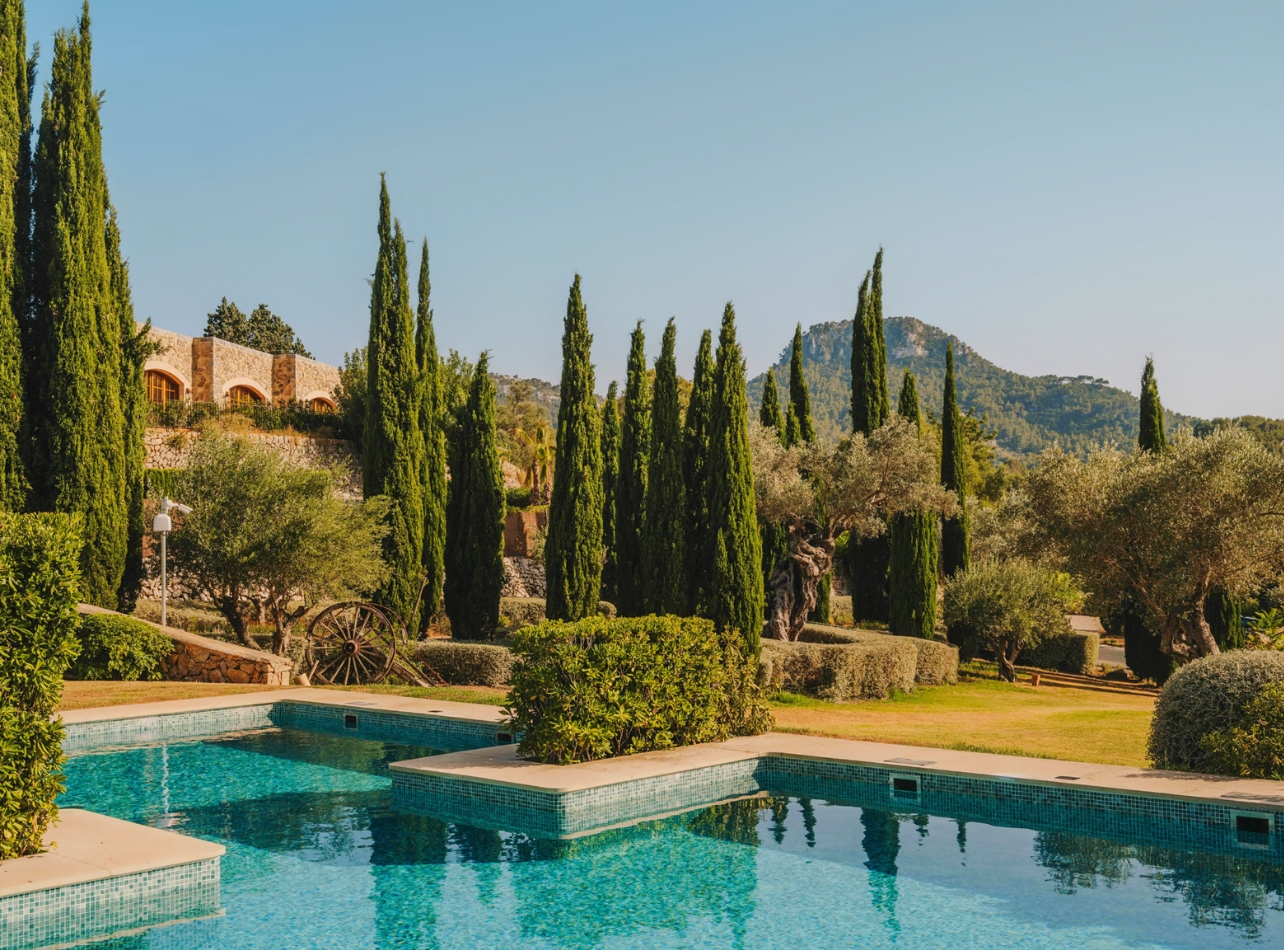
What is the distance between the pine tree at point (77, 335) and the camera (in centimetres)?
1789

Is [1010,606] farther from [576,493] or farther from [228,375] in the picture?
[228,375]

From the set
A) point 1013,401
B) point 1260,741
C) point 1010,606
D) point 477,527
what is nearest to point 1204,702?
point 1260,741

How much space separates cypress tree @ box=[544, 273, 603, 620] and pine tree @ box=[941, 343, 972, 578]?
439 inches

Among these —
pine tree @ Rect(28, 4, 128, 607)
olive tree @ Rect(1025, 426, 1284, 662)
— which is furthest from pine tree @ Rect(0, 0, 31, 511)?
olive tree @ Rect(1025, 426, 1284, 662)

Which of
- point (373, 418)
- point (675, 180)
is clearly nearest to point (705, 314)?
point (675, 180)

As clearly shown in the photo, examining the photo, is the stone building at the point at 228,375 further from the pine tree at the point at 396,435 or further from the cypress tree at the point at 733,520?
the cypress tree at the point at 733,520

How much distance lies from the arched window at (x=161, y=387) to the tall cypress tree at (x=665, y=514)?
22.7m

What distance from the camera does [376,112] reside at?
1645 cm

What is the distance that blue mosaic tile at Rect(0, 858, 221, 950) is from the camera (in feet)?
17.9

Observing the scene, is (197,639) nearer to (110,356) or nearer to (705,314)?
(110,356)

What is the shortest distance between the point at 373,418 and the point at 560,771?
12638mm

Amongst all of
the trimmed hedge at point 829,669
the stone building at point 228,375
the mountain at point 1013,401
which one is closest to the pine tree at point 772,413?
the trimmed hedge at point 829,669

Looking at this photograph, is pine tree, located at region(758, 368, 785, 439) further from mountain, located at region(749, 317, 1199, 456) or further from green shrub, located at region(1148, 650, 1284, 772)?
mountain, located at region(749, 317, 1199, 456)

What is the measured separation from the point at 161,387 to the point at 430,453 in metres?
17.3
